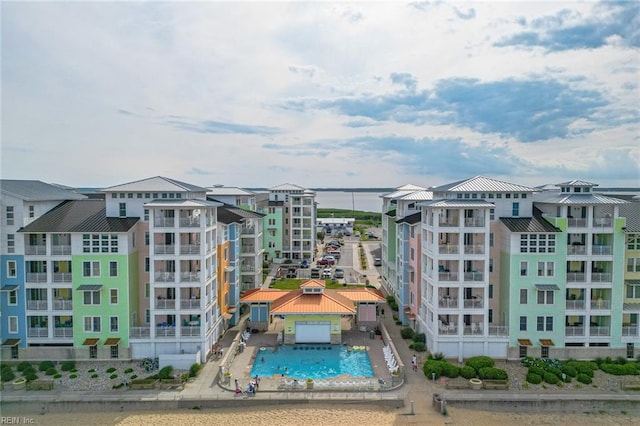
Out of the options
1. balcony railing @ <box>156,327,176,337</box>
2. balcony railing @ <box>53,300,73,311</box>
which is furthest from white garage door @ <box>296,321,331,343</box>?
balcony railing @ <box>53,300,73,311</box>

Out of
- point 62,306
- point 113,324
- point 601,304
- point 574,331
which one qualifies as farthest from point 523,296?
point 62,306

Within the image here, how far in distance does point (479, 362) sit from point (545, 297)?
25.6ft

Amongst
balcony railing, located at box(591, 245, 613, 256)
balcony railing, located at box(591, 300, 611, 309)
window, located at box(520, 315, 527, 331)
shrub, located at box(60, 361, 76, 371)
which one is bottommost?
shrub, located at box(60, 361, 76, 371)

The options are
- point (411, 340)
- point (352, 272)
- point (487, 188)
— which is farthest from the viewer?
point (352, 272)

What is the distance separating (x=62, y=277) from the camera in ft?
108

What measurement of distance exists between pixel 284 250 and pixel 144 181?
1583 inches

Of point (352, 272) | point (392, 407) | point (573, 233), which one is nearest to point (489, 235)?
point (573, 233)

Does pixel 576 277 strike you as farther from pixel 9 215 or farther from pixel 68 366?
pixel 9 215

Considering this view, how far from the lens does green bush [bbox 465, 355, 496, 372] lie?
98.6ft

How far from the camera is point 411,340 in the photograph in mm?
37156

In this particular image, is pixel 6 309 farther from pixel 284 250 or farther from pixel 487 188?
pixel 284 250

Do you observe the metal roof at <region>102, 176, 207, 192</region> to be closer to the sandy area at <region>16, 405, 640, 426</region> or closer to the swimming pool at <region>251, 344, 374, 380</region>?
the swimming pool at <region>251, 344, 374, 380</region>

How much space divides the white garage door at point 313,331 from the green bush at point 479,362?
11847 millimetres

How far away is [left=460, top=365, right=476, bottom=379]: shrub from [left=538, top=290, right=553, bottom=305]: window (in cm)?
814
